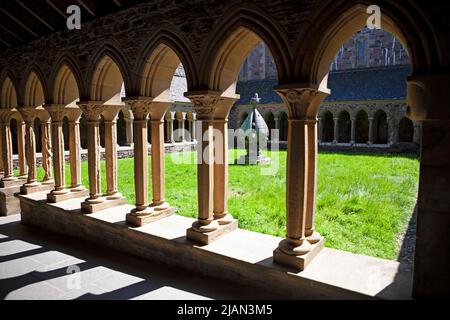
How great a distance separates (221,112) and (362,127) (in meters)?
21.0

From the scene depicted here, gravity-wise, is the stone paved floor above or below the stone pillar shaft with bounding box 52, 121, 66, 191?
below

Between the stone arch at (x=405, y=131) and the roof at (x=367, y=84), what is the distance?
6.39ft

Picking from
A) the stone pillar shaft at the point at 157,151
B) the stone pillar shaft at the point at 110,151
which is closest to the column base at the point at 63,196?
the stone pillar shaft at the point at 110,151

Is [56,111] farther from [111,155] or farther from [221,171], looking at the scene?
[221,171]

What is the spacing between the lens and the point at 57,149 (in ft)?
19.5

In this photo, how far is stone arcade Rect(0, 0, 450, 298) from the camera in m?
2.63

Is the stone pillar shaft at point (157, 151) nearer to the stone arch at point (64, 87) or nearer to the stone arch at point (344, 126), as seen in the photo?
the stone arch at point (64, 87)

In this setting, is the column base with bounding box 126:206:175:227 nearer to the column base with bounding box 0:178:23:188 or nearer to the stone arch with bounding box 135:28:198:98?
the stone arch with bounding box 135:28:198:98

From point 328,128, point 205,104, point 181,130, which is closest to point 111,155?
point 205,104

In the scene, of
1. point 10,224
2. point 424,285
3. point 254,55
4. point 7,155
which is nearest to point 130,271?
point 424,285

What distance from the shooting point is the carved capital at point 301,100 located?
3.17m

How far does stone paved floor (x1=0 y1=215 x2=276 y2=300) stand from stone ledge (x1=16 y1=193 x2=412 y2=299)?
14cm

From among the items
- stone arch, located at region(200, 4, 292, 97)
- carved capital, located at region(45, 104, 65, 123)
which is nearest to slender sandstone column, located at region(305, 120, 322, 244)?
stone arch, located at region(200, 4, 292, 97)
